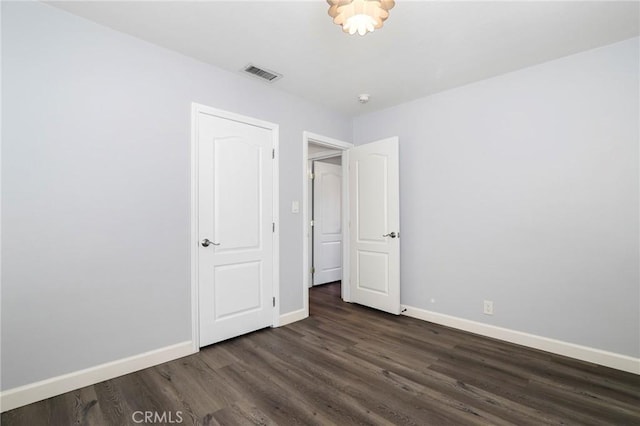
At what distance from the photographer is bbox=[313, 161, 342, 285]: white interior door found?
5176 mm

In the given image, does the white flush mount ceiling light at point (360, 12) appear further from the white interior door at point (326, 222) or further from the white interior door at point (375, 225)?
the white interior door at point (326, 222)

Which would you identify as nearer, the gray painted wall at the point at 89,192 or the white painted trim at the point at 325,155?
the gray painted wall at the point at 89,192

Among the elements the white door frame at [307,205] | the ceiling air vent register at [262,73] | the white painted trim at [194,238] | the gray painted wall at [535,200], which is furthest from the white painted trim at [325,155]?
the white painted trim at [194,238]

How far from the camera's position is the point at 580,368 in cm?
239

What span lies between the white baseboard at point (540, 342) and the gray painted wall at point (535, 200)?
0.19 ft

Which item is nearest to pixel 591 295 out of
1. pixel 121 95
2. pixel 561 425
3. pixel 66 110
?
pixel 561 425

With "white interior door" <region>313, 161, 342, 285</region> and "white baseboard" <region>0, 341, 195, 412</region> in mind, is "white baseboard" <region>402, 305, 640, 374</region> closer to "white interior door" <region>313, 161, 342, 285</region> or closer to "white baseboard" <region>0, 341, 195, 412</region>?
"white interior door" <region>313, 161, 342, 285</region>

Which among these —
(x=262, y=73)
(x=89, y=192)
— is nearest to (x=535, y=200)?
(x=262, y=73)

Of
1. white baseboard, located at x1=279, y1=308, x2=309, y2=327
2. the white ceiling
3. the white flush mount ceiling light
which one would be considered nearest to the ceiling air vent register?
the white ceiling

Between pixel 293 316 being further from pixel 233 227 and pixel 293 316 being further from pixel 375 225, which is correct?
pixel 375 225

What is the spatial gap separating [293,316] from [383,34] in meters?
2.90

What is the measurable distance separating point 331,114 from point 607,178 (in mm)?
2843

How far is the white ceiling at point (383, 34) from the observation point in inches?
80.7

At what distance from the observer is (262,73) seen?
2959mm
